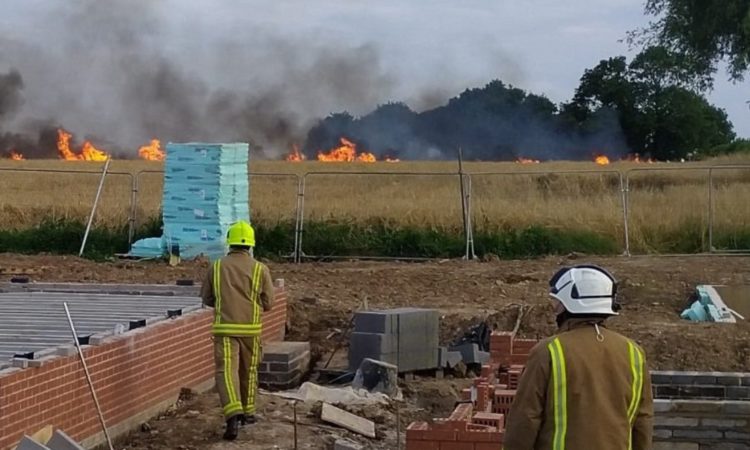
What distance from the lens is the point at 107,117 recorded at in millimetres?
46219

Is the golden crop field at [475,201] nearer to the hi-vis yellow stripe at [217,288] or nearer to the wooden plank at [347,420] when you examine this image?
the wooden plank at [347,420]

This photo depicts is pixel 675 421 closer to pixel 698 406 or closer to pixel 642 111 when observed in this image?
pixel 698 406

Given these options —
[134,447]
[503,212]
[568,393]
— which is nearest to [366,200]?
[503,212]

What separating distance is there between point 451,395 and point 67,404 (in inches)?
175

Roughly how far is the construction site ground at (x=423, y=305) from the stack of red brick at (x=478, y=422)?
44.0 inches

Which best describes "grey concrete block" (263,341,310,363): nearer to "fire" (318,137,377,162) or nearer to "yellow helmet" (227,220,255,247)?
"yellow helmet" (227,220,255,247)

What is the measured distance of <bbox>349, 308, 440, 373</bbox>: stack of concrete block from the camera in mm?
11289

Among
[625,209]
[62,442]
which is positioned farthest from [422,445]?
[625,209]

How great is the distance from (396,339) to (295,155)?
120 ft

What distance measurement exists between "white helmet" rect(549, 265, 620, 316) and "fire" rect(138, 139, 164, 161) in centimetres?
4100

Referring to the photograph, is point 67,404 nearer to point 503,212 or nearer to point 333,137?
point 503,212

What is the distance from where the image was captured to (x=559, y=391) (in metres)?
4.29

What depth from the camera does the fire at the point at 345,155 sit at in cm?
4602

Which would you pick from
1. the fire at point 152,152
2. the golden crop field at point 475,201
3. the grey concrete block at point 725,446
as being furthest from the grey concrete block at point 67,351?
the fire at point 152,152
